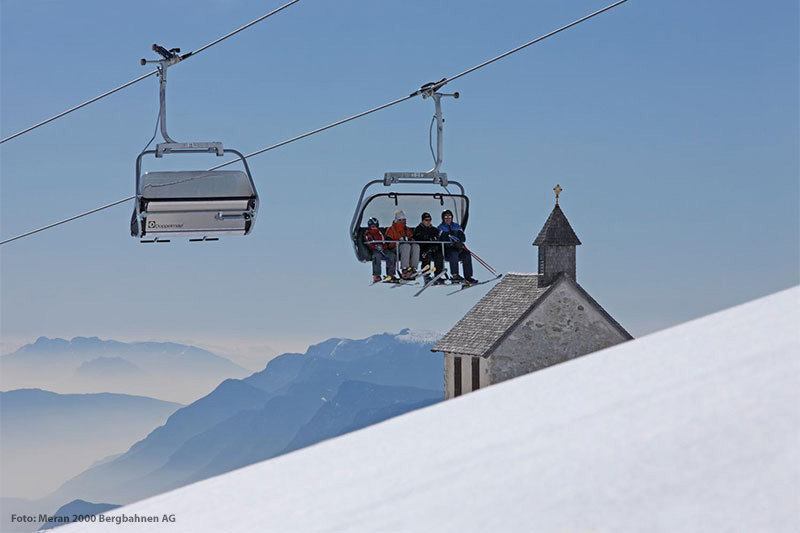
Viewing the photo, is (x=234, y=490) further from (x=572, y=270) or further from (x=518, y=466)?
(x=572, y=270)

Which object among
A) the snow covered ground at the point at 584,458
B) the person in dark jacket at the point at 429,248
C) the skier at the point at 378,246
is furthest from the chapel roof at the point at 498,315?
the snow covered ground at the point at 584,458

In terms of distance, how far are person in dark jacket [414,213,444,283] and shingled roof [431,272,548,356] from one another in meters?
18.3

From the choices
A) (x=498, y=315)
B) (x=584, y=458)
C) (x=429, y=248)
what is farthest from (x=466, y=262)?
(x=498, y=315)

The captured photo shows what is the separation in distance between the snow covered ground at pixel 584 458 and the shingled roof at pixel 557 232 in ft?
92.1

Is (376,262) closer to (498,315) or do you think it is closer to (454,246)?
(454,246)

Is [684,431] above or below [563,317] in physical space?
below

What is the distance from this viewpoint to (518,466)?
169 inches

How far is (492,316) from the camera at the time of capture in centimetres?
3297

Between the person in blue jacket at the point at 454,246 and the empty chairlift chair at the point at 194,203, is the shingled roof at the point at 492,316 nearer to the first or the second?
the person in blue jacket at the point at 454,246

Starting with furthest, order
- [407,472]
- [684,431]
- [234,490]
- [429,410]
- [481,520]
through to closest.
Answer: [429,410] < [234,490] < [407,472] < [684,431] < [481,520]

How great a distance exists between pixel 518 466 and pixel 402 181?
764 centimetres

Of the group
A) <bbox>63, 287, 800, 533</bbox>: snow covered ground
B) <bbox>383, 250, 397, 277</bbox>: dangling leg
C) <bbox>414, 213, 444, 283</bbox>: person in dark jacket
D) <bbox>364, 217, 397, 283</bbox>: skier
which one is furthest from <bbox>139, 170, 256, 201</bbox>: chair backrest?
<bbox>63, 287, 800, 533</bbox>: snow covered ground

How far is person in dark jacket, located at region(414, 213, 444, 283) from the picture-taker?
12.9 meters

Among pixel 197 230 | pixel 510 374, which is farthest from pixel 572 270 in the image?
pixel 197 230
